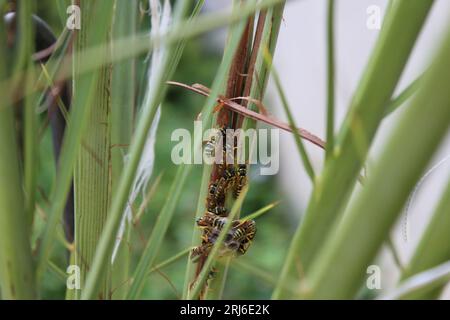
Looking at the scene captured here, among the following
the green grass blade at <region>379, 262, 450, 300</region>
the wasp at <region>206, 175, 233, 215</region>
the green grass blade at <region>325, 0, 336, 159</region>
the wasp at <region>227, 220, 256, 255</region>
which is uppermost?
the green grass blade at <region>325, 0, 336, 159</region>

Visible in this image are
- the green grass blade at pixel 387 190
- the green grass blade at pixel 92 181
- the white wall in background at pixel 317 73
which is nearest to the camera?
the green grass blade at pixel 387 190

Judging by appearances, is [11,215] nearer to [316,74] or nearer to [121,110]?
[121,110]

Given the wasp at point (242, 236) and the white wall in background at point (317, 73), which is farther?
the white wall in background at point (317, 73)

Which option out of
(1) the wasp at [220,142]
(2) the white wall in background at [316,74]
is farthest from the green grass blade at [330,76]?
Result: (2) the white wall in background at [316,74]

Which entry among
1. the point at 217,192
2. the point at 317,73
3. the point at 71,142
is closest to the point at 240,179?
the point at 217,192

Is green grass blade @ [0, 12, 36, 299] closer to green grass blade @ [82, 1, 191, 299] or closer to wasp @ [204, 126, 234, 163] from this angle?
green grass blade @ [82, 1, 191, 299]

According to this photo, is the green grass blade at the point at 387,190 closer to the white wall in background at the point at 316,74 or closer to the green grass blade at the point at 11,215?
the green grass blade at the point at 11,215

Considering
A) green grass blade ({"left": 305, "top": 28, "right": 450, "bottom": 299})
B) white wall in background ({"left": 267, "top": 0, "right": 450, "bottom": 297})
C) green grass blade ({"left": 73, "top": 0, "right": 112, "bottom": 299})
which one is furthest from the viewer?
Result: white wall in background ({"left": 267, "top": 0, "right": 450, "bottom": 297})

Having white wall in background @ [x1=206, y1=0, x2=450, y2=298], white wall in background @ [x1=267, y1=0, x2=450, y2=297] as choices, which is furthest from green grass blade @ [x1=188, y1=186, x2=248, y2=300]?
white wall in background @ [x1=267, y1=0, x2=450, y2=297]
